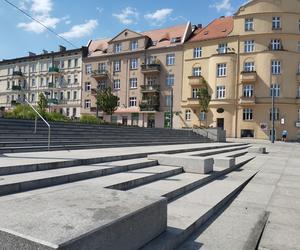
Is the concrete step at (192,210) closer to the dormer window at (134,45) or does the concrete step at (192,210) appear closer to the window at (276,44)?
the window at (276,44)

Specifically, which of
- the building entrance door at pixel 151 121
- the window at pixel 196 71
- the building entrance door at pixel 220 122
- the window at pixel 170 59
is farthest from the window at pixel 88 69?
the building entrance door at pixel 220 122

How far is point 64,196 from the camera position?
372cm

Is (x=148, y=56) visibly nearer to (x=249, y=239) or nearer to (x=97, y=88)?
(x=97, y=88)

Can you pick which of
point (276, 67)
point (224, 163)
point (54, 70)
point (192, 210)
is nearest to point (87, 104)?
point (54, 70)

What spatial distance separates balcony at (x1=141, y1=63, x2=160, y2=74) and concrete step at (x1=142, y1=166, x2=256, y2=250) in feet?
145

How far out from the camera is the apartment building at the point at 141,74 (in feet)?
167

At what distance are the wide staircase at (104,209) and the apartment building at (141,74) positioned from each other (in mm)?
41857

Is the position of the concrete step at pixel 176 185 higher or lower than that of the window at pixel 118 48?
lower

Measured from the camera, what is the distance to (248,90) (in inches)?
1775

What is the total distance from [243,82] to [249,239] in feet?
140

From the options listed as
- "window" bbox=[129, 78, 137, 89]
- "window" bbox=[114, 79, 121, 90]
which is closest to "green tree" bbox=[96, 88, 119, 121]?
"window" bbox=[129, 78, 137, 89]

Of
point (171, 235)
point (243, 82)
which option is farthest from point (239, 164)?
point (243, 82)

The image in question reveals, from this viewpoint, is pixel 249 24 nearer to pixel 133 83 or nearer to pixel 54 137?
pixel 133 83

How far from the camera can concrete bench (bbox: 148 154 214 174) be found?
841 cm
